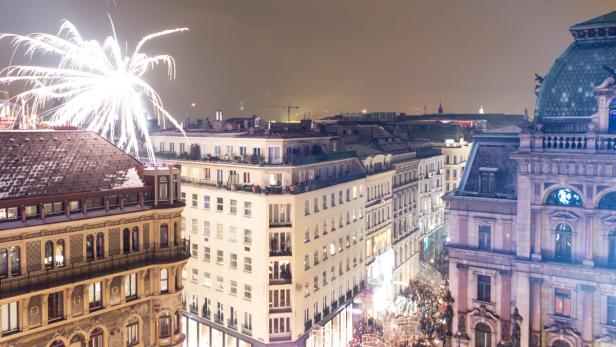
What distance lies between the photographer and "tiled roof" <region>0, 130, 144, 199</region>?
42.6 m

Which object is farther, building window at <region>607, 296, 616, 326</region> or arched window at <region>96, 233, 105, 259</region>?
building window at <region>607, 296, 616, 326</region>

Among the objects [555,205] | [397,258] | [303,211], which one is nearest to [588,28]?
[555,205]

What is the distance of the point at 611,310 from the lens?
156 ft

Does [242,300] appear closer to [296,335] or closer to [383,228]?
[296,335]

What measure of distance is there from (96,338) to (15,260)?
30.4ft

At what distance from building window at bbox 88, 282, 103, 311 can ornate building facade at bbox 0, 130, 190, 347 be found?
8 cm

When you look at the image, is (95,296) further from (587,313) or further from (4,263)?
(587,313)

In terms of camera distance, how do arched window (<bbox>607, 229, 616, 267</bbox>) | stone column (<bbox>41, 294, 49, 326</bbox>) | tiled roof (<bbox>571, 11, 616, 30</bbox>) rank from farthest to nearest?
tiled roof (<bbox>571, 11, 616, 30</bbox>)
arched window (<bbox>607, 229, 616, 267</bbox>)
stone column (<bbox>41, 294, 49, 326</bbox>)

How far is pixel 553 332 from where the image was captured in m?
49.7

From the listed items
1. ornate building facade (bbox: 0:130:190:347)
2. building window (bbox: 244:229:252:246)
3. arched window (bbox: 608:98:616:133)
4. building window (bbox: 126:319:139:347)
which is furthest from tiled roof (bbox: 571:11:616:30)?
building window (bbox: 126:319:139:347)

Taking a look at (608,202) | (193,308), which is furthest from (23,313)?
(608,202)

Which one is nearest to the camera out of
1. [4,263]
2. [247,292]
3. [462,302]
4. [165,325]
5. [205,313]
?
[4,263]

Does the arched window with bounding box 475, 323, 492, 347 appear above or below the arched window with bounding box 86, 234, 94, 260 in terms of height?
below

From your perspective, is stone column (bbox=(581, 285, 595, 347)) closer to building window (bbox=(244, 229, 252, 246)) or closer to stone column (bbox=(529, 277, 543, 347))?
stone column (bbox=(529, 277, 543, 347))
